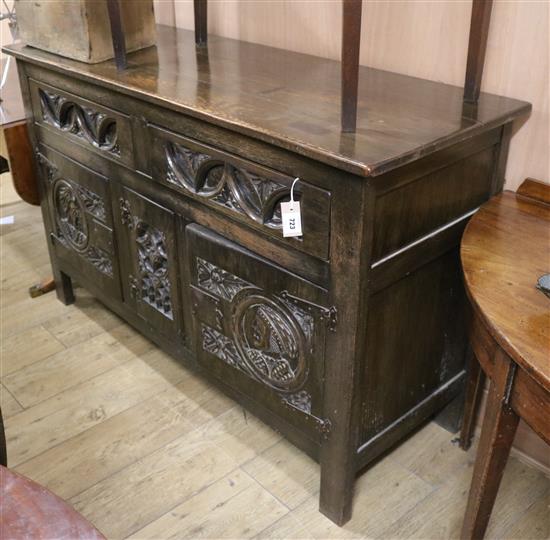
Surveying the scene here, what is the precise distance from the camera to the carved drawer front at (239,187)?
1.42 meters

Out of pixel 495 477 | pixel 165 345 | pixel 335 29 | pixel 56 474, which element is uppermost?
pixel 335 29

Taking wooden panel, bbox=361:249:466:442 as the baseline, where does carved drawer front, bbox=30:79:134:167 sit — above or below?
above

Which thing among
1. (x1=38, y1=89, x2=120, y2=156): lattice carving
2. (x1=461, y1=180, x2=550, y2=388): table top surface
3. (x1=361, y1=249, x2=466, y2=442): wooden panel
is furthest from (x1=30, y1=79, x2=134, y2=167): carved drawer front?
(x1=461, y1=180, x2=550, y2=388): table top surface

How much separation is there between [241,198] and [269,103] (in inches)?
9.1

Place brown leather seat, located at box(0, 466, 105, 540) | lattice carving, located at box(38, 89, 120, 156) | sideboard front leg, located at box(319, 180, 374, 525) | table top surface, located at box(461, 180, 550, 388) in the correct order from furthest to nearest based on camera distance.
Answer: lattice carving, located at box(38, 89, 120, 156) < sideboard front leg, located at box(319, 180, 374, 525) < table top surface, located at box(461, 180, 550, 388) < brown leather seat, located at box(0, 466, 105, 540)

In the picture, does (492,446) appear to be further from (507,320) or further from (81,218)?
(81,218)

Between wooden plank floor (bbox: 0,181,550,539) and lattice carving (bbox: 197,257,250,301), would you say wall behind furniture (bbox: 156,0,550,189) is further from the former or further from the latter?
wooden plank floor (bbox: 0,181,550,539)

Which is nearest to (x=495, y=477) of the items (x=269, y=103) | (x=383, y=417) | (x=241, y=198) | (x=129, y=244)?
(x=383, y=417)

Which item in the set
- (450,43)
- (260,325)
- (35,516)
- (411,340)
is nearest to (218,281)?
(260,325)

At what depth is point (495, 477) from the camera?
1.40m

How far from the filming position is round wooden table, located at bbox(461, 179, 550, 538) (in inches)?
45.3

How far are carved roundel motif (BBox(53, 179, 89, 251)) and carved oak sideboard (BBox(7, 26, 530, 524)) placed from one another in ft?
0.41

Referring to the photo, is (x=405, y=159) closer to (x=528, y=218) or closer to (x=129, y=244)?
(x=528, y=218)

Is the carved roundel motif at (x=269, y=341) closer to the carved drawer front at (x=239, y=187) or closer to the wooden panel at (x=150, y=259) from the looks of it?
the carved drawer front at (x=239, y=187)
